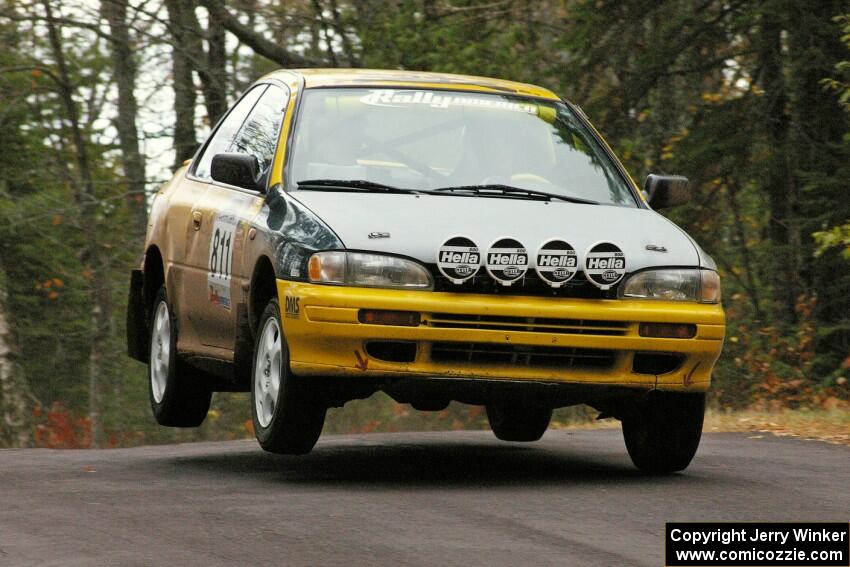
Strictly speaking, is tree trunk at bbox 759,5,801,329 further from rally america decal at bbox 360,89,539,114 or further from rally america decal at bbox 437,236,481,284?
rally america decal at bbox 437,236,481,284

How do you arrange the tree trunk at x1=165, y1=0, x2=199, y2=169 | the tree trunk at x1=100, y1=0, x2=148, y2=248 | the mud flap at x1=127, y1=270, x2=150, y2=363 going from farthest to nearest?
the tree trunk at x1=100, y1=0, x2=148, y2=248 < the tree trunk at x1=165, y1=0, x2=199, y2=169 < the mud flap at x1=127, y1=270, x2=150, y2=363

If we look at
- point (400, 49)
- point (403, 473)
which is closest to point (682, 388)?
point (403, 473)

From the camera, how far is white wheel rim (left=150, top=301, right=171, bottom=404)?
9.99 metres

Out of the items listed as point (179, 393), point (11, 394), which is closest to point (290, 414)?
point (179, 393)

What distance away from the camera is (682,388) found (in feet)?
25.8

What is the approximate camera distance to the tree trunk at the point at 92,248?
80.6ft

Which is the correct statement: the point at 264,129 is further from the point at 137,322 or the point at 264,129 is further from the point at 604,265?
the point at 604,265

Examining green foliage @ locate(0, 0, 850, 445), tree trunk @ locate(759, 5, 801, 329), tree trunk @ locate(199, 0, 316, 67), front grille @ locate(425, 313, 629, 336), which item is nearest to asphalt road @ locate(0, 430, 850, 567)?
front grille @ locate(425, 313, 629, 336)

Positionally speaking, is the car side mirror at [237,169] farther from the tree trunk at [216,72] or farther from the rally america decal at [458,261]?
the tree trunk at [216,72]

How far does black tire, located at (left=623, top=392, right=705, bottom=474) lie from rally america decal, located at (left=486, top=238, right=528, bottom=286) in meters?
1.07

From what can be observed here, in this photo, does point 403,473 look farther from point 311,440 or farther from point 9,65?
point 9,65

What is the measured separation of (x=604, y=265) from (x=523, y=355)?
0.53 meters

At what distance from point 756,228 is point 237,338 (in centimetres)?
1912

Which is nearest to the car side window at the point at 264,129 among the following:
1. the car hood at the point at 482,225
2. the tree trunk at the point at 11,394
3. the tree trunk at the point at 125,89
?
the car hood at the point at 482,225
